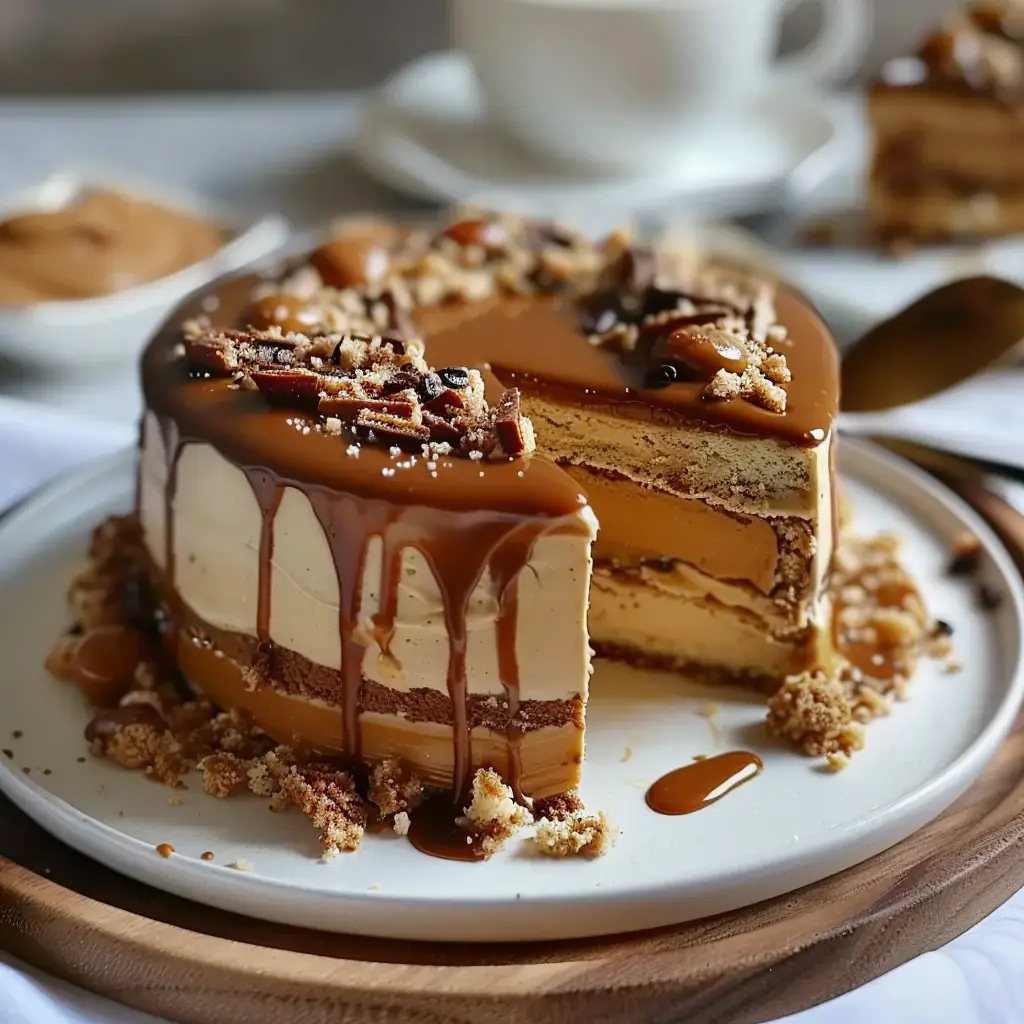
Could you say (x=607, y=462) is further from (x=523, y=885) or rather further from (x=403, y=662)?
(x=523, y=885)

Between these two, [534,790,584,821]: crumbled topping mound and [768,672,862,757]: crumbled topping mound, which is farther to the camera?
[768,672,862,757]: crumbled topping mound

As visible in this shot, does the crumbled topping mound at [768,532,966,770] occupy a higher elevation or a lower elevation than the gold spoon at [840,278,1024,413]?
lower

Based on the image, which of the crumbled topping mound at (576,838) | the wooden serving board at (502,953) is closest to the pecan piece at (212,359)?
the wooden serving board at (502,953)

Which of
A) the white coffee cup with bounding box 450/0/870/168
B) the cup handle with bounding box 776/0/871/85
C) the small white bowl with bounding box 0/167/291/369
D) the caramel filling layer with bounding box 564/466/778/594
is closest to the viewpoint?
the caramel filling layer with bounding box 564/466/778/594

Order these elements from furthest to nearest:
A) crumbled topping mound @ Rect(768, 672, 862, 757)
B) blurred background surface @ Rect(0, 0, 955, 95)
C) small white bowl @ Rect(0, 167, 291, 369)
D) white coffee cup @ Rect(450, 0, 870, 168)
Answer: blurred background surface @ Rect(0, 0, 955, 95)
white coffee cup @ Rect(450, 0, 870, 168)
small white bowl @ Rect(0, 167, 291, 369)
crumbled topping mound @ Rect(768, 672, 862, 757)

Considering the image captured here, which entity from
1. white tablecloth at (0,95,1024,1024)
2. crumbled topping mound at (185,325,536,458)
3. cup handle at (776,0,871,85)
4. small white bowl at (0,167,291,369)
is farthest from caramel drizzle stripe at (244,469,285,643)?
cup handle at (776,0,871,85)

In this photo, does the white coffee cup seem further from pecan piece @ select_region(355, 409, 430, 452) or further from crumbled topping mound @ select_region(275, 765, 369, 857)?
crumbled topping mound @ select_region(275, 765, 369, 857)

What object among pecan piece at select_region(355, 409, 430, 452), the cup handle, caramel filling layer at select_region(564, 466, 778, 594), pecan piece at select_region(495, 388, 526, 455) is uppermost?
pecan piece at select_region(495, 388, 526, 455)
